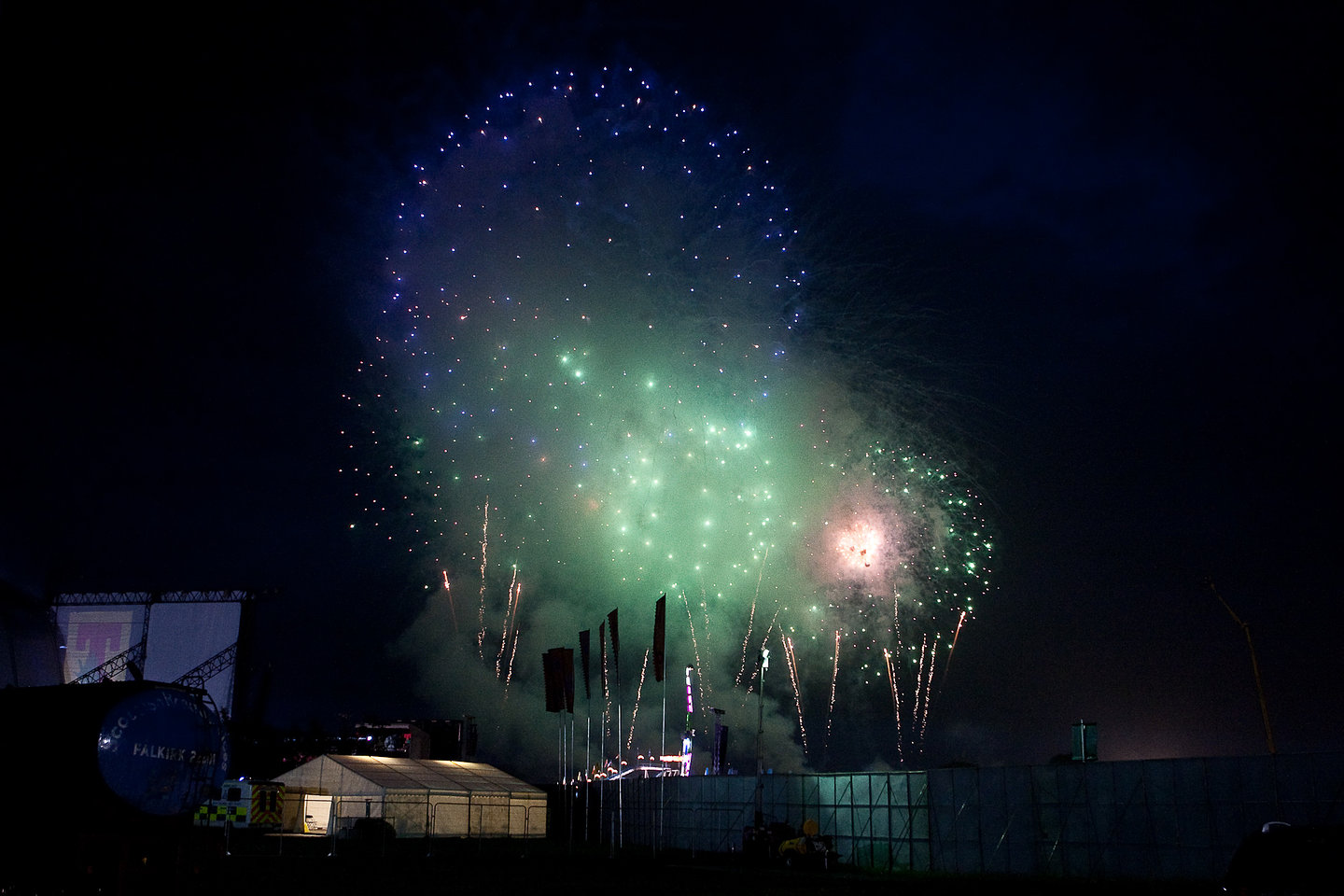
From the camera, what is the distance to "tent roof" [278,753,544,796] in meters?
49.9

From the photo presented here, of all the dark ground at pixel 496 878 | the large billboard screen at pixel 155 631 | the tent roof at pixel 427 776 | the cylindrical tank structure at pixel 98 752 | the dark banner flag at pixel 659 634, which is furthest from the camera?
the large billboard screen at pixel 155 631

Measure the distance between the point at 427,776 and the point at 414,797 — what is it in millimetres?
3574

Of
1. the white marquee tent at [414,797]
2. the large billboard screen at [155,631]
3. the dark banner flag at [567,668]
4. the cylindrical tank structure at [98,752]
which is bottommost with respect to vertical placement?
the white marquee tent at [414,797]

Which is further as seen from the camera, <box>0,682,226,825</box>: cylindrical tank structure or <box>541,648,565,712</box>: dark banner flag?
<box>541,648,565,712</box>: dark banner flag

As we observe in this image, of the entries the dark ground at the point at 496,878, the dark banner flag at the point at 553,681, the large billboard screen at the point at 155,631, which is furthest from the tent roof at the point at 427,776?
the large billboard screen at the point at 155,631

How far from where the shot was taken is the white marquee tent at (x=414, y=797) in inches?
1908

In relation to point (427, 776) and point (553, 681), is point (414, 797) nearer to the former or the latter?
point (427, 776)

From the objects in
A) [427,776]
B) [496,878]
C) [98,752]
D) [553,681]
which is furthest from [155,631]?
[98,752]

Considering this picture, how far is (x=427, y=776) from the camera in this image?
174 feet

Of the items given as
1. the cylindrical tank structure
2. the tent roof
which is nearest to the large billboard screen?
→ the tent roof

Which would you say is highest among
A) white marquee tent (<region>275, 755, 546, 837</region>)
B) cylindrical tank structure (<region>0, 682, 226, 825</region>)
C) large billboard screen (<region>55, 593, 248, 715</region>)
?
large billboard screen (<region>55, 593, 248, 715</region>)

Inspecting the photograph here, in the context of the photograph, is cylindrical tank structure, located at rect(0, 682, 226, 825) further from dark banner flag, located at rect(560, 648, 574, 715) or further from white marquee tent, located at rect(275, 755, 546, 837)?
white marquee tent, located at rect(275, 755, 546, 837)

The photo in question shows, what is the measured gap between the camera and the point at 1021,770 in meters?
30.4

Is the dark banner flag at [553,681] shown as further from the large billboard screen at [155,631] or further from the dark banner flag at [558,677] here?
the large billboard screen at [155,631]
